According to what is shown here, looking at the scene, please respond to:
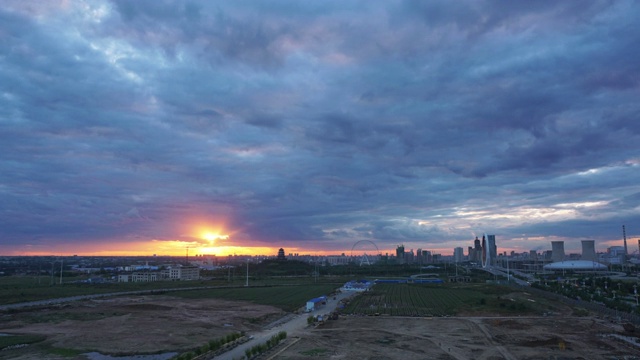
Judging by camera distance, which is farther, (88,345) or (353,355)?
(88,345)

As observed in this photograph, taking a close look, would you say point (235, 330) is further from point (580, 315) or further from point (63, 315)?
point (580, 315)

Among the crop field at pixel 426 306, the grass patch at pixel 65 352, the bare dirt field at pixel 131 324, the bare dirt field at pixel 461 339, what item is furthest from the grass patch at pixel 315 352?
the crop field at pixel 426 306

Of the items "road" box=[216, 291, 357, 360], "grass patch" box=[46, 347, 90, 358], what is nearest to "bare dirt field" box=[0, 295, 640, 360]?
"grass patch" box=[46, 347, 90, 358]

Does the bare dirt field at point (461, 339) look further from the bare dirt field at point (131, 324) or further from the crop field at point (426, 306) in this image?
the bare dirt field at point (131, 324)

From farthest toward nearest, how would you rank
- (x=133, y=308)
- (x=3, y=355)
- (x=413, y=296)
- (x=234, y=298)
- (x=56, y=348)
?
(x=413, y=296) < (x=234, y=298) < (x=133, y=308) < (x=56, y=348) < (x=3, y=355)

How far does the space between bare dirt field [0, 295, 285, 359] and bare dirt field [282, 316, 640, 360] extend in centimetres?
1291

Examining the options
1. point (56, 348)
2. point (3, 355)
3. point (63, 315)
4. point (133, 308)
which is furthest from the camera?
point (133, 308)

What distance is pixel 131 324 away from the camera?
192 feet

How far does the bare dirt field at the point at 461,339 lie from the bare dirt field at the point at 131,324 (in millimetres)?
12915

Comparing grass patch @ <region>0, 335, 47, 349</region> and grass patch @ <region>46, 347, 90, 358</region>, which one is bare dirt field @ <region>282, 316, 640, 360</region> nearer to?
grass patch @ <region>46, 347, 90, 358</region>

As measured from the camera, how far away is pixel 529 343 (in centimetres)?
4678

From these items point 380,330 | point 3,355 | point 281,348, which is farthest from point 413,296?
point 3,355

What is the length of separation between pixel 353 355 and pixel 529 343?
20.2 metres

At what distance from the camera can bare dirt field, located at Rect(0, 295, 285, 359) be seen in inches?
1815
